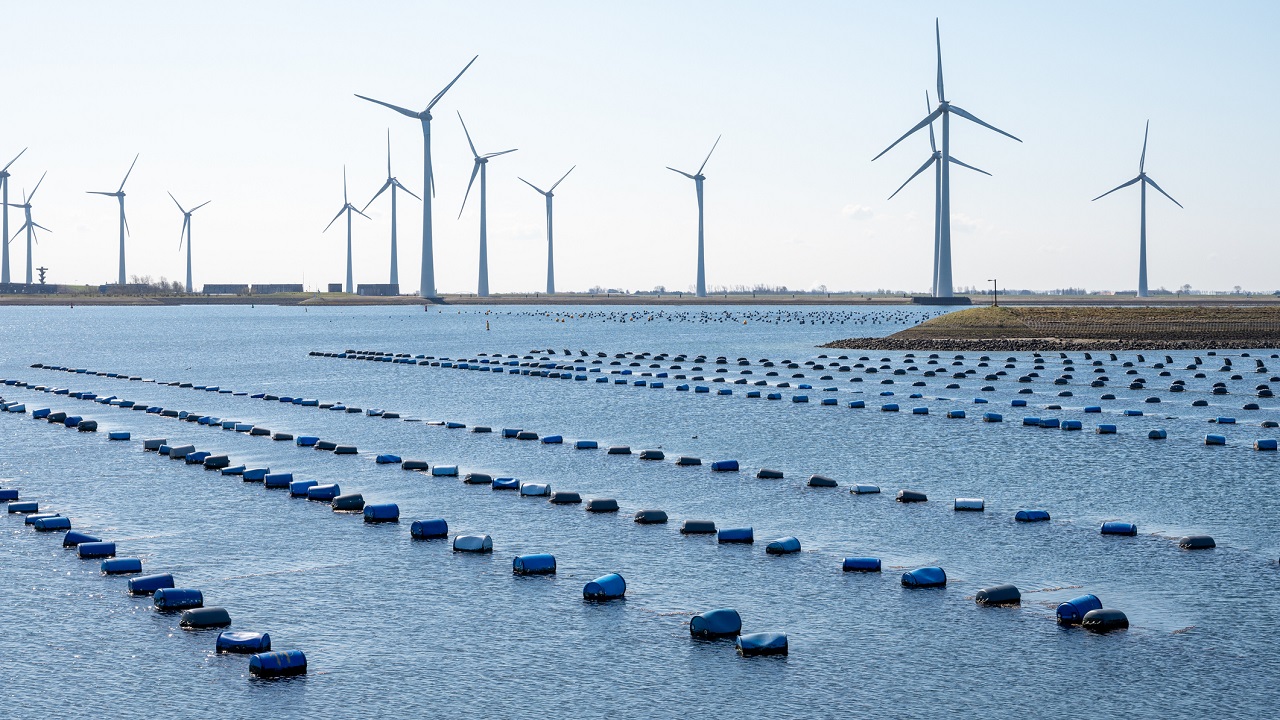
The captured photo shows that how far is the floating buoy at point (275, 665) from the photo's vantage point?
24328 mm

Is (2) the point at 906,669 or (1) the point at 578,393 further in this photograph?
(1) the point at 578,393

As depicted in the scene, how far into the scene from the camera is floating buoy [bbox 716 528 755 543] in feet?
118

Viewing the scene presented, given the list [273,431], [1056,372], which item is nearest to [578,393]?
[273,431]

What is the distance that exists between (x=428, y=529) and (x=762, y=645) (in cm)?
1384

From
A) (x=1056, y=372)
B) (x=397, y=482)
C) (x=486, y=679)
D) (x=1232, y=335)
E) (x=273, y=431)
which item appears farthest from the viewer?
(x=1232, y=335)

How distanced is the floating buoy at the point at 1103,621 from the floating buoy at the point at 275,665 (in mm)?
14619

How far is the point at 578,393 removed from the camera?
298 ft

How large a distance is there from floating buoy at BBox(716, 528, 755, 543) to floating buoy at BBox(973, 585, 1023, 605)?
7843 millimetres

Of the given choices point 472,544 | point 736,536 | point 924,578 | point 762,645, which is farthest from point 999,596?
point 472,544

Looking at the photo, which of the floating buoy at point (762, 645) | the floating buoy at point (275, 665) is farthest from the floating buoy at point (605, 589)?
the floating buoy at point (275, 665)

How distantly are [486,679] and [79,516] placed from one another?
21.1 m

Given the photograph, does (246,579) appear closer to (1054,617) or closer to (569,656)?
(569,656)

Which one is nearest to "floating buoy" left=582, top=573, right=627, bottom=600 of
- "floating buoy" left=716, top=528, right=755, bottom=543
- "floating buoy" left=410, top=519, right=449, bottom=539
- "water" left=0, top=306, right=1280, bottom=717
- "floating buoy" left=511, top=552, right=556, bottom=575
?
"water" left=0, top=306, right=1280, bottom=717

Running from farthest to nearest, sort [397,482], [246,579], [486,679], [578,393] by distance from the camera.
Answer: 1. [578,393]
2. [397,482]
3. [246,579]
4. [486,679]
